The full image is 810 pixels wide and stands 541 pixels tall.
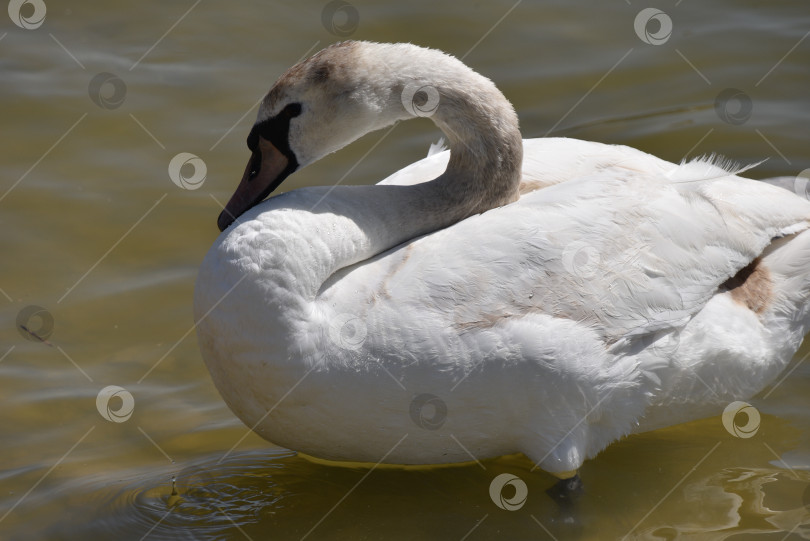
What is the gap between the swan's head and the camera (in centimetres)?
→ 462

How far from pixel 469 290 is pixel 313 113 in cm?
100

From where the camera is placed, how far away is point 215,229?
689 centimetres

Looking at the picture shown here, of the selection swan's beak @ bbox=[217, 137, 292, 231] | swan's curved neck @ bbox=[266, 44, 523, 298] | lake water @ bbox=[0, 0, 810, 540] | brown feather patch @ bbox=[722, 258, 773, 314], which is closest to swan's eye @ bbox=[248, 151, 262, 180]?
swan's beak @ bbox=[217, 137, 292, 231]

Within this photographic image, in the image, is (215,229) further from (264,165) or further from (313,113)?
(313,113)

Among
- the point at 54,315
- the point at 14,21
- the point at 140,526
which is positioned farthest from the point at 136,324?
the point at 14,21

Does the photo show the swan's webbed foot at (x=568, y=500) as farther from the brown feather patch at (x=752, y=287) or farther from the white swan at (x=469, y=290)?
the brown feather patch at (x=752, y=287)

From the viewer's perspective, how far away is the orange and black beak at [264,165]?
187 inches

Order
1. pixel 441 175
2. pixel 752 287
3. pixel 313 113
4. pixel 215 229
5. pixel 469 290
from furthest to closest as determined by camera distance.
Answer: pixel 215 229
pixel 752 287
pixel 441 175
pixel 313 113
pixel 469 290

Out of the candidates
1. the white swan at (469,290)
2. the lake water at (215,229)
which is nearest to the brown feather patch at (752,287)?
the white swan at (469,290)

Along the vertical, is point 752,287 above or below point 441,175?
below

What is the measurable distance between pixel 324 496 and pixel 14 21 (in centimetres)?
521

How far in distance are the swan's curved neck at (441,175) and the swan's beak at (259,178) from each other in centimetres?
24

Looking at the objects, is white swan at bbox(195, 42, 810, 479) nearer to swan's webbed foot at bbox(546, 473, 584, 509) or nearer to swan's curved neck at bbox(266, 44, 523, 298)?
swan's curved neck at bbox(266, 44, 523, 298)

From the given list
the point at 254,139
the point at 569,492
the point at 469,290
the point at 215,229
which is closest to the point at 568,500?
the point at 569,492
